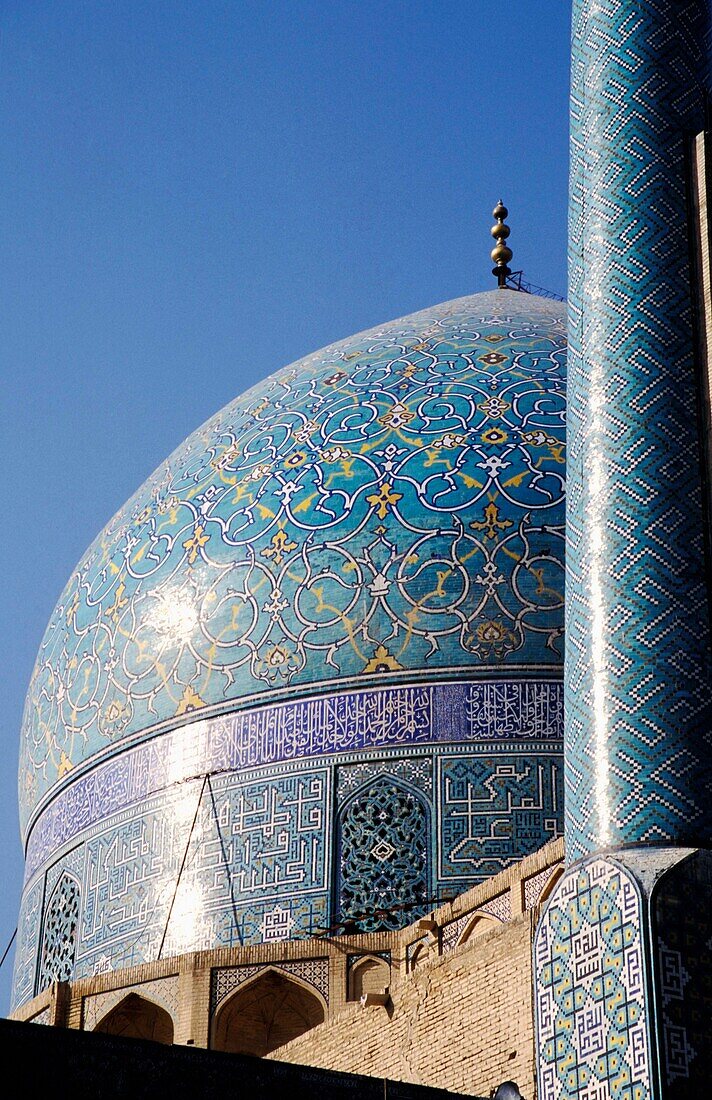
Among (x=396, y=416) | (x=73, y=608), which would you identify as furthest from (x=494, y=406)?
(x=73, y=608)

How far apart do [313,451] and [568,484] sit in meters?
4.50

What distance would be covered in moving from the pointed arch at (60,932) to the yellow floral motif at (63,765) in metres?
0.53

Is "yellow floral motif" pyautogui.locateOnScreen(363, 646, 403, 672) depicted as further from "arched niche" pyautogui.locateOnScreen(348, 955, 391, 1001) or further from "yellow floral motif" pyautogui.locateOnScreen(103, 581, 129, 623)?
"yellow floral motif" pyautogui.locateOnScreen(103, 581, 129, 623)

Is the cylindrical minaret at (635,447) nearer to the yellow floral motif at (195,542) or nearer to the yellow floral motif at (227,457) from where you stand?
the yellow floral motif at (195,542)

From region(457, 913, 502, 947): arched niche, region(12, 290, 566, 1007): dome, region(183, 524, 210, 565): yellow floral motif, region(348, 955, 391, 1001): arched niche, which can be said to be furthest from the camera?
region(183, 524, 210, 565): yellow floral motif

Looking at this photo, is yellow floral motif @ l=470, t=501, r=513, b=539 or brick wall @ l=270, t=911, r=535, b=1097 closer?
brick wall @ l=270, t=911, r=535, b=1097

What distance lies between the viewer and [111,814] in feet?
32.8

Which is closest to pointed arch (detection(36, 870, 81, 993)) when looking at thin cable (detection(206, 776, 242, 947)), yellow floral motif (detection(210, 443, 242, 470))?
thin cable (detection(206, 776, 242, 947))

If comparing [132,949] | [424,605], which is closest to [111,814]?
[132,949]

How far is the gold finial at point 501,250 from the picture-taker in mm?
11852

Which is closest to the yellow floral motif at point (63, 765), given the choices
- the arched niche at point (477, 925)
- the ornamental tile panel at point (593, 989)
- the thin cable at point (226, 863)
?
the thin cable at point (226, 863)

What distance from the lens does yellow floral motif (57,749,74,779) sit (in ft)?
34.3

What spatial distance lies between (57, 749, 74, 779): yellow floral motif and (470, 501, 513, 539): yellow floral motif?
2.43 m

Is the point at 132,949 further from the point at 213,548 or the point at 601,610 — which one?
the point at 601,610
